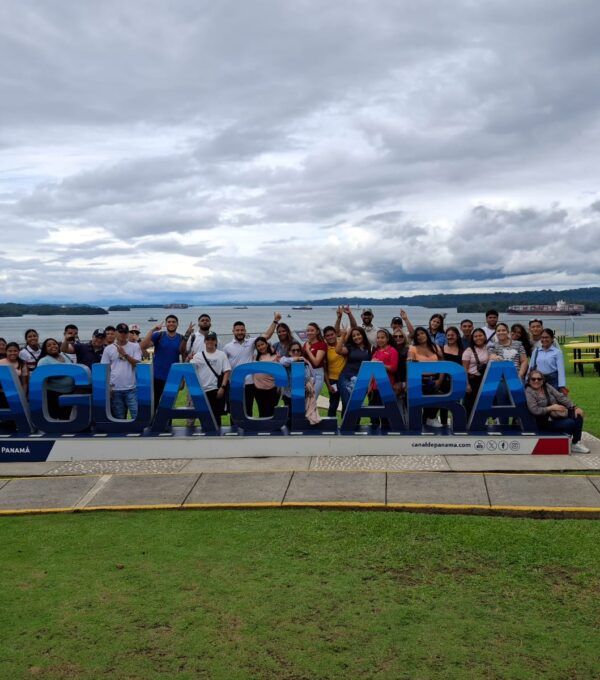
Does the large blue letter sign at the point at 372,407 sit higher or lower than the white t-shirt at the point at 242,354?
lower

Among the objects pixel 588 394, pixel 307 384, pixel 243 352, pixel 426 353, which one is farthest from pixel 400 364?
pixel 588 394

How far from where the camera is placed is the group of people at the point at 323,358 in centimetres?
1044

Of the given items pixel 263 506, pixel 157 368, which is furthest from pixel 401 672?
pixel 157 368

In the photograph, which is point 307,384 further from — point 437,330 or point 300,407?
point 437,330

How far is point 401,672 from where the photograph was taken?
14.4ft

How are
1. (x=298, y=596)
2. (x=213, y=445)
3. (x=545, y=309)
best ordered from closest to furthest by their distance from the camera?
(x=298, y=596) → (x=213, y=445) → (x=545, y=309)

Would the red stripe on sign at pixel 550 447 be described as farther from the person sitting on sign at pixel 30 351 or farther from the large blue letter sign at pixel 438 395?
the person sitting on sign at pixel 30 351

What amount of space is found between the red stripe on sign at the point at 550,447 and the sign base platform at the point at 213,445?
13.1 inches

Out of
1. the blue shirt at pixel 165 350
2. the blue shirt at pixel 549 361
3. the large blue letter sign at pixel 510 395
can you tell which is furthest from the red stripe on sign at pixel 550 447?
the blue shirt at pixel 165 350

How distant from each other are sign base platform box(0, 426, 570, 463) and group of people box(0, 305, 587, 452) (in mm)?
563

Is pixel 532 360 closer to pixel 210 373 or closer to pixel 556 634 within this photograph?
pixel 210 373

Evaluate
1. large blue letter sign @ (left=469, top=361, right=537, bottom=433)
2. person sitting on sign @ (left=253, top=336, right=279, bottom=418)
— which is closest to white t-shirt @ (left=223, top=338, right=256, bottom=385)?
person sitting on sign @ (left=253, top=336, right=279, bottom=418)

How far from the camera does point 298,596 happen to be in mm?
5488

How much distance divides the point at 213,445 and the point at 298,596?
4.92 meters
